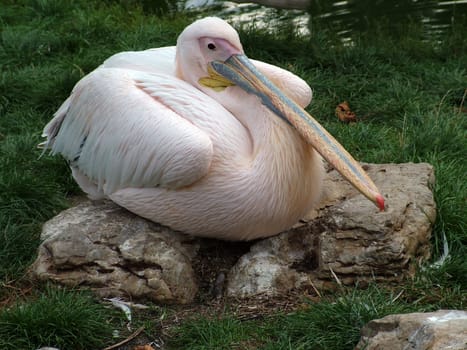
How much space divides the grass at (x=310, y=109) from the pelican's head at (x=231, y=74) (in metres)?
0.66

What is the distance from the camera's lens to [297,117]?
3871mm

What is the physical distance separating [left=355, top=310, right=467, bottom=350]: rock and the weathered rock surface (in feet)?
2.45

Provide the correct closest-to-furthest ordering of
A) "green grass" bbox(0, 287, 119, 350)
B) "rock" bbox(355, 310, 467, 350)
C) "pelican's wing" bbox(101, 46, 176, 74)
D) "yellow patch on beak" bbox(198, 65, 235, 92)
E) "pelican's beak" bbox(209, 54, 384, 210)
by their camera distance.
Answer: "rock" bbox(355, 310, 467, 350), "green grass" bbox(0, 287, 119, 350), "pelican's beak" bbox(209, 54, 384, 210), "yellow patch on beak" bbox(198, 65, 235, 92), "pelican's wing" bbox(101, 46, 176, 74)

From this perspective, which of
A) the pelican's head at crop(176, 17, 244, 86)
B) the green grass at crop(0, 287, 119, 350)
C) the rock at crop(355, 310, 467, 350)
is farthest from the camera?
the pelican's head at crop(176, 17, 244, 86)

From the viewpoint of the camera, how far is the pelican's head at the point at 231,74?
380 cm

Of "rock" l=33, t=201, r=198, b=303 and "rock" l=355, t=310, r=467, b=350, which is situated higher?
"rock" l=355, t=310, r=467, b=350

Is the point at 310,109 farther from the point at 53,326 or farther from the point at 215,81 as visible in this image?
the point at 53,326

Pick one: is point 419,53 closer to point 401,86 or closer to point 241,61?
point 401,86

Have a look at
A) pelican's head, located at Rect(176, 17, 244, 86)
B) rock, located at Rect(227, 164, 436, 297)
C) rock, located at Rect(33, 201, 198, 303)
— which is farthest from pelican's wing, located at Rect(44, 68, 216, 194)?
rock, located at Rect(227, 164, 436, 297)

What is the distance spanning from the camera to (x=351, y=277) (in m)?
3.87

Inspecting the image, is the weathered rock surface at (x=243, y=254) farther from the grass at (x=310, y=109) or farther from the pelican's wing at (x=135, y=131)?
the pelican's wing at (x=135, y=131)

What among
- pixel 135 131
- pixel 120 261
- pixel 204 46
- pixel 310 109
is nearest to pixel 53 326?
pixel 120 261

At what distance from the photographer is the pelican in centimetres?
381

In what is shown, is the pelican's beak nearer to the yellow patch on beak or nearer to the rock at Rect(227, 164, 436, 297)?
the yellow patch on beak
